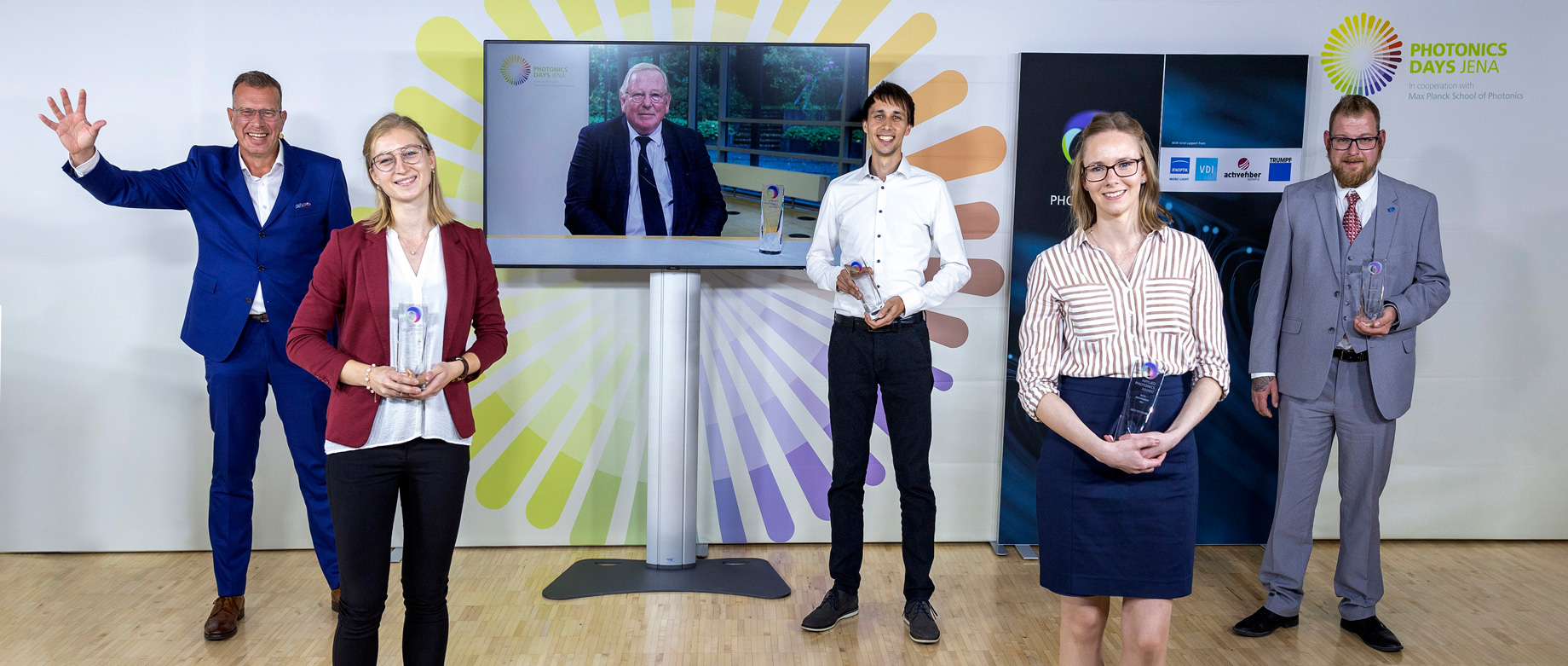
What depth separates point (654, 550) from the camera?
375cm

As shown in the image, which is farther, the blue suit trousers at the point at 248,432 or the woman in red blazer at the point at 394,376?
the blue suit trousers at the point at 248,432

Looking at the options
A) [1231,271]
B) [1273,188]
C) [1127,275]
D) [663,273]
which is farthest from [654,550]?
[1273,188]

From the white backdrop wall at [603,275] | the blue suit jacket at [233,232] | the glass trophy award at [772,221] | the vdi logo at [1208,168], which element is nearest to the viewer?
the blue suit jacket at [233,232]

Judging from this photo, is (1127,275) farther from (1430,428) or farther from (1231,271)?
(1430,428)

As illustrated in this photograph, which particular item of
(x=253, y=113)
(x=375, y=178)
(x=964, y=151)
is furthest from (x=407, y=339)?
(x=964, y=151)

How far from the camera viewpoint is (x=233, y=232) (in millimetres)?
3217

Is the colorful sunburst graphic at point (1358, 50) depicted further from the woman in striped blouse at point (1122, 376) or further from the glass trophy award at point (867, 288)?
the woman in striped blouse at point (1122, 376)

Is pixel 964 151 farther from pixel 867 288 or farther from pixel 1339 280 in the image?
pixel 1339 280

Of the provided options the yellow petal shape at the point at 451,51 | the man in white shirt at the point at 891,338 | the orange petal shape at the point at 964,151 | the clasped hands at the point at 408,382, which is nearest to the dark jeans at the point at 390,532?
the clasped hands at the point at 408,382

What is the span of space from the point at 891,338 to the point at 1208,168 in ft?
5.69

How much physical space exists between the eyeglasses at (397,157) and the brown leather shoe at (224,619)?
6.24ft

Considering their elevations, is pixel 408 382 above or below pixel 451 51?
below

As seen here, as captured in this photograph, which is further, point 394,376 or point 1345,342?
point 1345,342

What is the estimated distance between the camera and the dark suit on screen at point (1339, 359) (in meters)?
3.19
